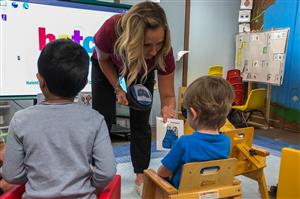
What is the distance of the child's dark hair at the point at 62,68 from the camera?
0.78m

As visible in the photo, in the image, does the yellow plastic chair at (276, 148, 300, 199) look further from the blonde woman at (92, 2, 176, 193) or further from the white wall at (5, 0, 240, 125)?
the white wall at (5, 0, 240, 125)

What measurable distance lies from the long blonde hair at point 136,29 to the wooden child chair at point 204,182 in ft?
1.38

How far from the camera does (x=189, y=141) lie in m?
0.97

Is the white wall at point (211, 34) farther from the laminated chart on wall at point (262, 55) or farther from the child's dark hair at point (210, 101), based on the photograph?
the child's dark hair at point (210, 101)

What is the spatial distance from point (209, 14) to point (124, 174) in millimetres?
2787

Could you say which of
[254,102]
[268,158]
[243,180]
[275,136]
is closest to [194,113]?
[243,180]

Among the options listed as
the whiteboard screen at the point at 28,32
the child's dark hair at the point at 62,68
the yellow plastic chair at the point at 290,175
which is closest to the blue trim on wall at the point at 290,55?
the whiteboard screen at the point at 28,32

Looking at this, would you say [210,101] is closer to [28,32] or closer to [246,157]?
[246,157]

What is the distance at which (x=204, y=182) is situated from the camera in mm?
1000

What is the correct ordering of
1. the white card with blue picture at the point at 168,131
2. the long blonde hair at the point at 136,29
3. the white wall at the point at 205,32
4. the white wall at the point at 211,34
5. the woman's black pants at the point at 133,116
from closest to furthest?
the long blonde hair at the point at 136,29
the white card with blue picture at the point at 168,131
the woman's black pants at the point at 133,116
the white wall at the point at 205,32
the white wall at the point at 211,34

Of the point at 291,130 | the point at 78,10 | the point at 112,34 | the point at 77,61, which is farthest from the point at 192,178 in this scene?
the point at 291,130

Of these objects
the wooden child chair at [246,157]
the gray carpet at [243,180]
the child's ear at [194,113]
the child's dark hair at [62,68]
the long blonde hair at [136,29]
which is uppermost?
the long blonde hair at [136,29]

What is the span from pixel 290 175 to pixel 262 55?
2.65 m

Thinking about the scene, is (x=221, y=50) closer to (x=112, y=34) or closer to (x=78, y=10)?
(x=78, y=10)
